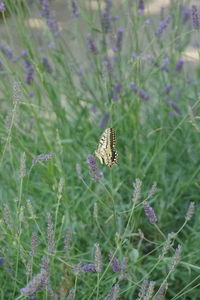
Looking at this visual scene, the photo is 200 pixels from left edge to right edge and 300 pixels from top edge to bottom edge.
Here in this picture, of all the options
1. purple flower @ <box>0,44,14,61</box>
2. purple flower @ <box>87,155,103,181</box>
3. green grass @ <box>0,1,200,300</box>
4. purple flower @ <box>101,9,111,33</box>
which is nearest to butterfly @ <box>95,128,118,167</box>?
purple flower @ <box>87,155,103,181</box>

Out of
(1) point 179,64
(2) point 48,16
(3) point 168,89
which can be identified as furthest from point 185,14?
(2) point 48,16

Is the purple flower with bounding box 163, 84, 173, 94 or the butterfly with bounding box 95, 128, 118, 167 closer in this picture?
the butterfly with bounding box 95, 128, 118, 167

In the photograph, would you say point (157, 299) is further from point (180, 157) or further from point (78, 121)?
point (78, 121)

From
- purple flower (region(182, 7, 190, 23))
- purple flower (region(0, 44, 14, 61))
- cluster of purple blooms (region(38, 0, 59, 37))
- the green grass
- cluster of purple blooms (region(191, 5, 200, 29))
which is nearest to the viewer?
cluster of purple blooms (region(191, 5, 200, 29))

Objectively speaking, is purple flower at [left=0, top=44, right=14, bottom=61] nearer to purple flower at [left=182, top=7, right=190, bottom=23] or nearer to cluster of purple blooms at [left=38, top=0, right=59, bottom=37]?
cluster of purple blooms at [left=38, top=0, right=59, bottom=37]

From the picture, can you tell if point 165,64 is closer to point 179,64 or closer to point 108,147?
point 179,64

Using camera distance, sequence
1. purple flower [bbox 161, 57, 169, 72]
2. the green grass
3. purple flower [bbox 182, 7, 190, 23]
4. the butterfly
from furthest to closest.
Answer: purple flower [bbox 182, 7, 190, 23] → purple flower [bbox 161, 57, 169, 72] → the green grass → the butterfly

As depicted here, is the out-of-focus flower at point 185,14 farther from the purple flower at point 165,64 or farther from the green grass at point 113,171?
the purple flower at point 165,64

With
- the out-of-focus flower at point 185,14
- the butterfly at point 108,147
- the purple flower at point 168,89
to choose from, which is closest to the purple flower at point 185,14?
the out-of-focus flower at point 185,14

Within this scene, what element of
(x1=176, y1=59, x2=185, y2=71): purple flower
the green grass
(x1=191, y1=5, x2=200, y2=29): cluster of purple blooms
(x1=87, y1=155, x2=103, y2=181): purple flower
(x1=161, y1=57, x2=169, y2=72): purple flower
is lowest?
the green grass

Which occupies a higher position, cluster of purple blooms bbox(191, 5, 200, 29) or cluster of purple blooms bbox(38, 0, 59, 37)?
cluster of purple blooms bbox(191, 5, 200, 29)
